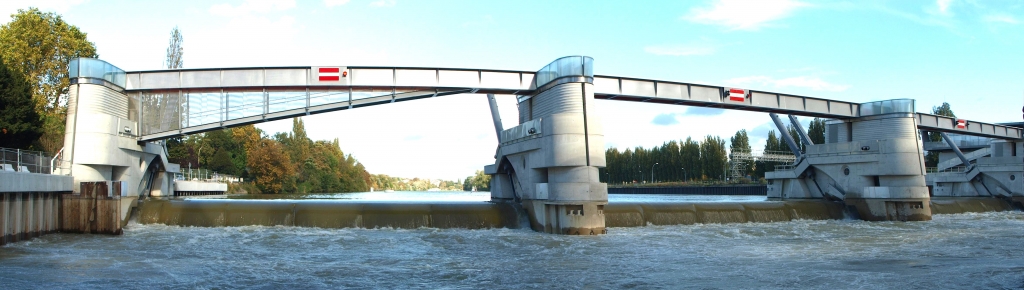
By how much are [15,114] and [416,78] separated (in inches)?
1120

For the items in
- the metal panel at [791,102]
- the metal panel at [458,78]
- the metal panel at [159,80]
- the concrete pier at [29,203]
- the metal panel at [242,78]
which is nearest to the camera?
the concrete pier at [29,203]

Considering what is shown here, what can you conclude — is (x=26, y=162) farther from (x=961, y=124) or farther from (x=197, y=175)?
(x=197, y=175)

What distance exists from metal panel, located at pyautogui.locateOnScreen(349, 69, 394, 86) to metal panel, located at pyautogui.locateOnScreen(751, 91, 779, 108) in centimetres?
1819

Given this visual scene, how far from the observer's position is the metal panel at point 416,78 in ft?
92.9

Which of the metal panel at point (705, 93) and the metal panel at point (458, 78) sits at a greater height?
the metal panel at point (458, 78)

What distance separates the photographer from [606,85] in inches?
1160

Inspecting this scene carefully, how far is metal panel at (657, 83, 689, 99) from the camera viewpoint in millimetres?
31156

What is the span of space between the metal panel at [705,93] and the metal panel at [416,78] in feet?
40.5

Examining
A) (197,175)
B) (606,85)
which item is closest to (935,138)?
(606,85)

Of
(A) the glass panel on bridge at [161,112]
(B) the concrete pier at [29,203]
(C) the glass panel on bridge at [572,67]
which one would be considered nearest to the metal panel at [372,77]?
(C) the glass panel on bridge at [572,67]

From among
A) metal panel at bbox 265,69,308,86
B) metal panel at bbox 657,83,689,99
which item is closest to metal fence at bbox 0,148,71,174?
metal panel at bbox 265,69,308,86

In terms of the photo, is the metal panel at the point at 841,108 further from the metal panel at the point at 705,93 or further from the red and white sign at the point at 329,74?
the red and white sign at the point at 329,74

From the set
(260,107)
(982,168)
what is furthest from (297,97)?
(982,168)

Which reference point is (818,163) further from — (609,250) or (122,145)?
(122,145)
